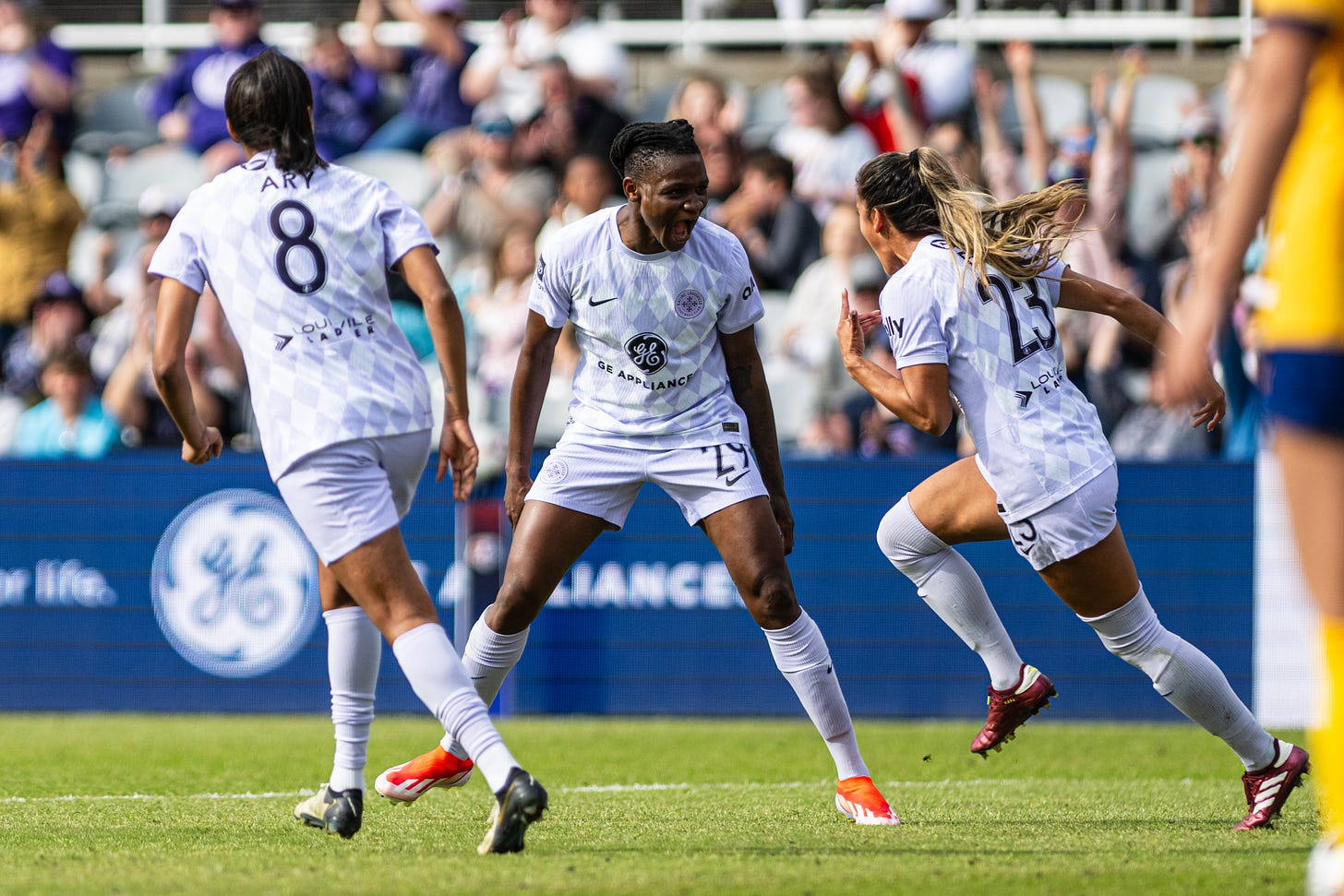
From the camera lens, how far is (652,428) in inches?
230

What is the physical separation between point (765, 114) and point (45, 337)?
6.23 meters

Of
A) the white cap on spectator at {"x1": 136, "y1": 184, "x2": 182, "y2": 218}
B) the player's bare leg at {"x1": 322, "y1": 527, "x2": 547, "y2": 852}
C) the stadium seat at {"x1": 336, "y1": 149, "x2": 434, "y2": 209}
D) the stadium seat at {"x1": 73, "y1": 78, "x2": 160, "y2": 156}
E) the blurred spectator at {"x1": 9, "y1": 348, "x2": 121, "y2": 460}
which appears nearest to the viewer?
the player's bare leg at {"x1": 322, "y1": 527, "x2": 547, "y2": 852}

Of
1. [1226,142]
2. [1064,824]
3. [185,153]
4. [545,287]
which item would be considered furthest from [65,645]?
[1226,142]

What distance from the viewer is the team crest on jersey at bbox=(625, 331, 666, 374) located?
5789mm

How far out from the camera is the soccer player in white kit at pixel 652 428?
227 inches

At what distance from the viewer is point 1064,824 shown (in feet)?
19.1

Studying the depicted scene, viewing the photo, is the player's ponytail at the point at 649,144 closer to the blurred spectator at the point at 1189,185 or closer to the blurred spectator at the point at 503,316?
the blurred spectator at the point at 503,316

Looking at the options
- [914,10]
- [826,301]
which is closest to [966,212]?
[826,301]

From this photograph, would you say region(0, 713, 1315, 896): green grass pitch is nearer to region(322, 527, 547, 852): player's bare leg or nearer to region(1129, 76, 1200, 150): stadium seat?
region(322, 527, 547, 852): player's bare leg

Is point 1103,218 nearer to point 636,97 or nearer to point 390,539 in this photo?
point 636,97

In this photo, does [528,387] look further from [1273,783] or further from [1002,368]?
[1273,783]

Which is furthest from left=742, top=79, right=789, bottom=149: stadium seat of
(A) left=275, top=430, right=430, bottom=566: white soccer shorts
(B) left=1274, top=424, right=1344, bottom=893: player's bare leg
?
(B) left=1274, top=424, right=1344, bottom=893: player's bare leg

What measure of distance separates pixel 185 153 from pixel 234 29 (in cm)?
123

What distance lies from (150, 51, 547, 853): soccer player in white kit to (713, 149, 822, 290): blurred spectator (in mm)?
7532
